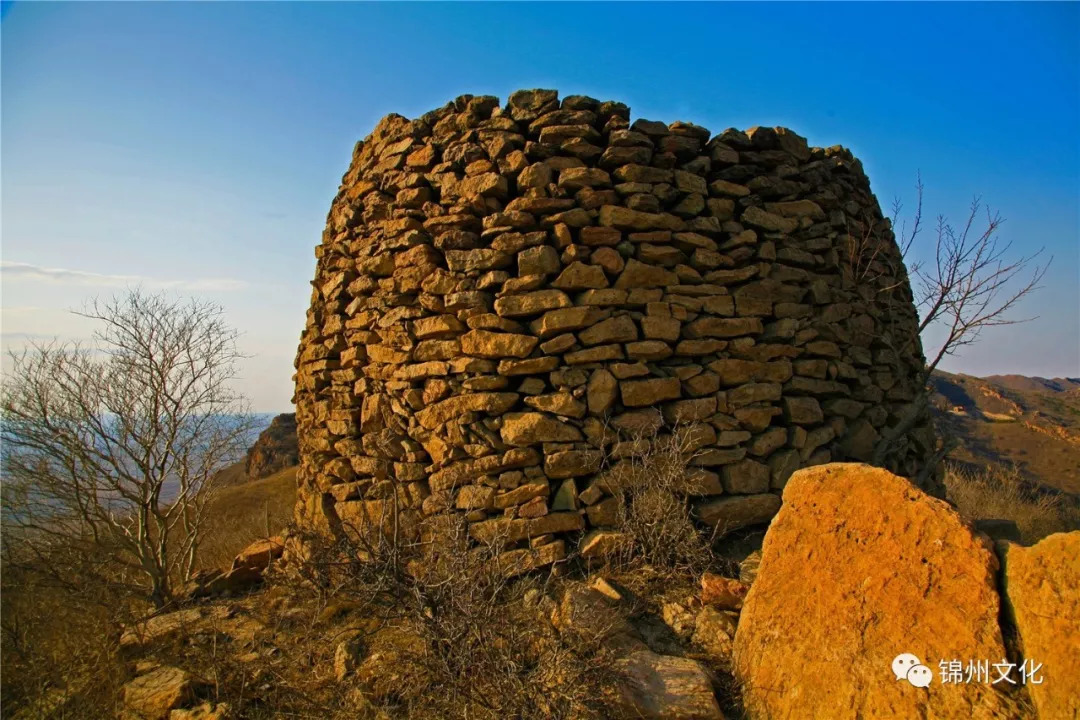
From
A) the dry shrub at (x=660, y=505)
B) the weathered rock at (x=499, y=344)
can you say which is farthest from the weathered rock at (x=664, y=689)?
the weathered rock at (x=499, y=344)

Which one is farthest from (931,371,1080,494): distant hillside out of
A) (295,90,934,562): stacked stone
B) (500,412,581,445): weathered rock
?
(500,412,581,445): weathered rock

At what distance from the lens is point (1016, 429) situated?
60.4 feet

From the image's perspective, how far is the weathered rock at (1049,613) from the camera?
1920mm

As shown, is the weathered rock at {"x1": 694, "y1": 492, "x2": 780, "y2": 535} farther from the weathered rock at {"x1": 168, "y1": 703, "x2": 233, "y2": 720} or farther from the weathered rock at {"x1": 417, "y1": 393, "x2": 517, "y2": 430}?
the weathered rock at {"x1": 168, "y1": 703, "x2": 233, "y2": 720}

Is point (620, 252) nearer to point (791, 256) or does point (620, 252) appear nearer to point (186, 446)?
point (791, 256)

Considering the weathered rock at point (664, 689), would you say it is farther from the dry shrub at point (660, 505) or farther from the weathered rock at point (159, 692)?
the weathered rock at point (159, 692)

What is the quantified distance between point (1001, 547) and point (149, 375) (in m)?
6.52

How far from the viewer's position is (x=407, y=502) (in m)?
4.17

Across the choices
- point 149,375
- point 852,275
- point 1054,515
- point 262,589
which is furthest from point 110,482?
point 1054,515

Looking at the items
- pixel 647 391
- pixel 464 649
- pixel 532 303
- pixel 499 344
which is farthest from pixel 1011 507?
pixel 464 649

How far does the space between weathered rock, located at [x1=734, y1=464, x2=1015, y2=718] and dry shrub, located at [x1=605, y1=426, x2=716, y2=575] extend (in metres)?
0.76

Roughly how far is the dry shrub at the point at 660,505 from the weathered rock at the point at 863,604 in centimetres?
76

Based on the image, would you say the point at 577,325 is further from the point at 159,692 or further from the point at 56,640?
the point at 56,640

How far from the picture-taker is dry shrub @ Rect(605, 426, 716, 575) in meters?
3.61
